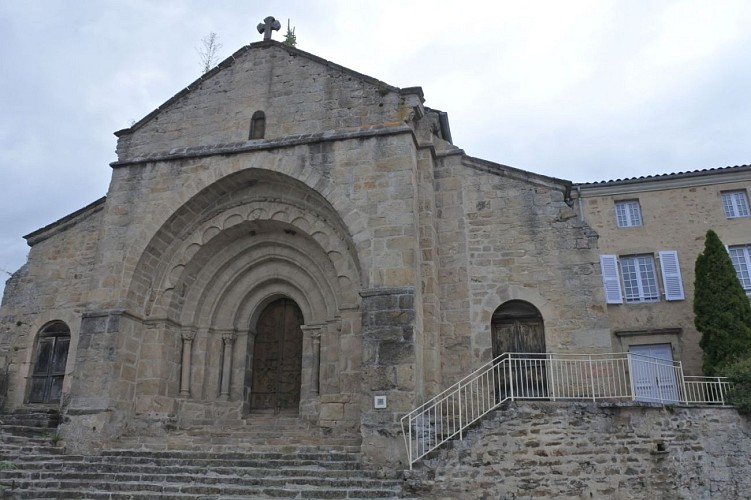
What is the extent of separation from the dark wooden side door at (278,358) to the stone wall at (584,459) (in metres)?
4.38

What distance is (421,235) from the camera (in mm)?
11227

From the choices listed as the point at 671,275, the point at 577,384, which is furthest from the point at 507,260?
the point at 671,275

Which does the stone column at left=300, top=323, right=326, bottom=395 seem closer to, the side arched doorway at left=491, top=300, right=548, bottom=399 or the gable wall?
the side arched doorway at left=491, top=300, right=548, bottom=399

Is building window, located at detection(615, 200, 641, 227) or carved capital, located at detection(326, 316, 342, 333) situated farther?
building window, located at detection(615, 200, 641, 227)

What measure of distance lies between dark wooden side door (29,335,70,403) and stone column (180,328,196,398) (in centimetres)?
286

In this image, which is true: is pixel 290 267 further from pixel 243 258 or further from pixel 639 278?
pixel 639 278

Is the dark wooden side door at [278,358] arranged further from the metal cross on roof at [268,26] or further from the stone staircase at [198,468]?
the metal cross on roof at [268,26]

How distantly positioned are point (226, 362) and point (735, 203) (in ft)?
43.7

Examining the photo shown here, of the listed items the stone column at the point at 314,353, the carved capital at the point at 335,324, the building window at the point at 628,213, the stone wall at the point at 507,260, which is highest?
the building window at the point at 628,213

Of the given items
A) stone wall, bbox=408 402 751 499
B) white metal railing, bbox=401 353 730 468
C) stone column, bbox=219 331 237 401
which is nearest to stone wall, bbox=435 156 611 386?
white metal railing, bbox=401 353 730 468

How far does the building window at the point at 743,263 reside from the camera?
50.3ft

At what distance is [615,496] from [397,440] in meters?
3.11

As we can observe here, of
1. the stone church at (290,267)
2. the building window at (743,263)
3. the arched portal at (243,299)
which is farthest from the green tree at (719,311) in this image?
the arched portal at (243,299)

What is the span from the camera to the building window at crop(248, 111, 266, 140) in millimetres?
12507
